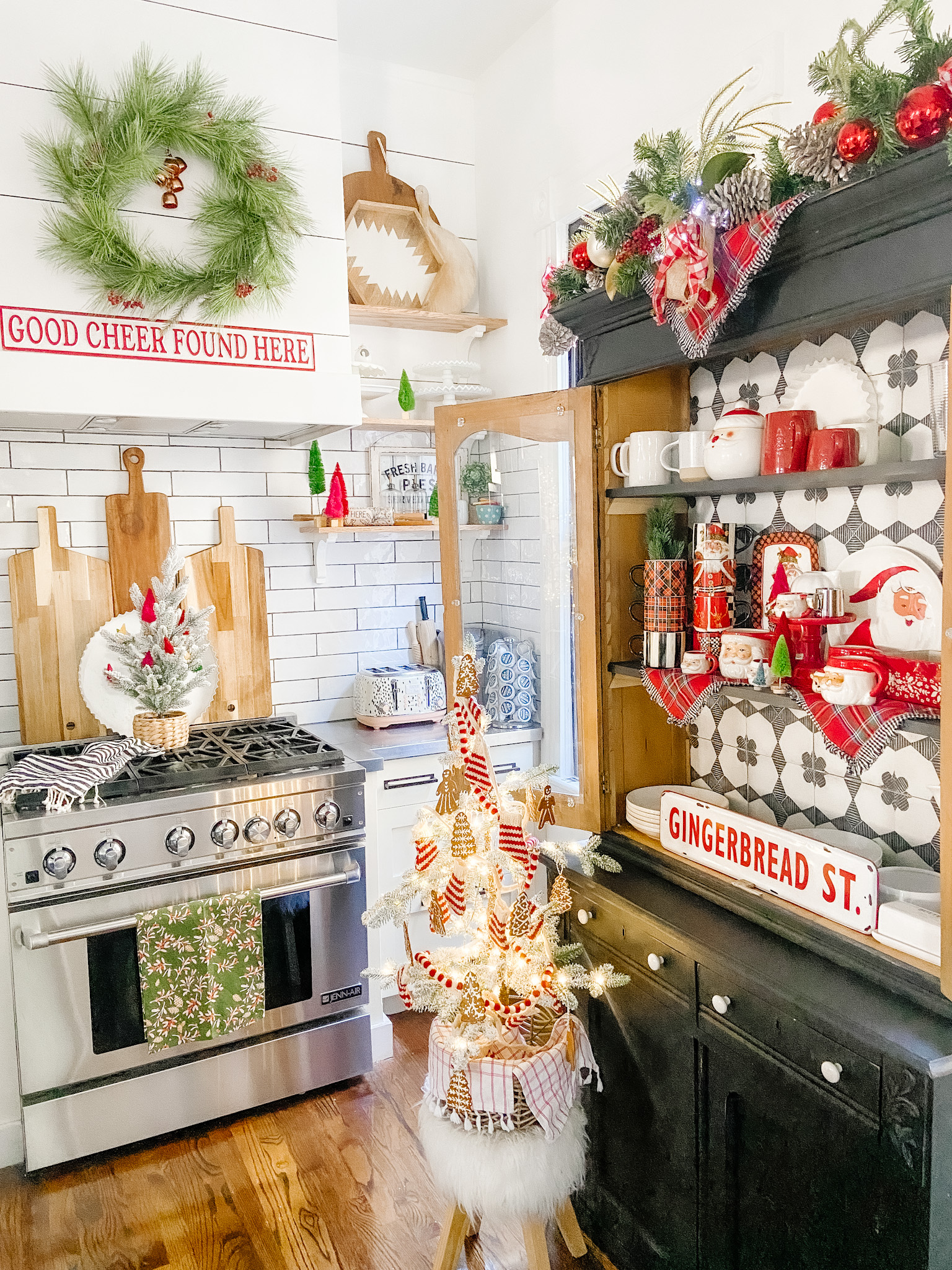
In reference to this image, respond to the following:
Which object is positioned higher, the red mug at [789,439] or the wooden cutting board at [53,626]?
the red mug at [789,439]

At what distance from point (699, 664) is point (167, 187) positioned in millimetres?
1833

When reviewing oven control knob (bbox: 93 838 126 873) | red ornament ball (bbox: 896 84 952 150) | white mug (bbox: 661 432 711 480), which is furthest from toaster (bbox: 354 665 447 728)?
red ornament ball (bbox: 896 84 952 150)

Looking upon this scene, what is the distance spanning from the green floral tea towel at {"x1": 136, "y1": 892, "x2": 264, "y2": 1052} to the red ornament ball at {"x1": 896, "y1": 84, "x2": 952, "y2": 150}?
2.12m

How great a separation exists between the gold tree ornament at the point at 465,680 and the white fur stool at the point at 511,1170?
81 cm

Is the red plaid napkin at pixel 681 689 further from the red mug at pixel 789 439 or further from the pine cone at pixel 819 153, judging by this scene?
the pine cone at pixel 819 153

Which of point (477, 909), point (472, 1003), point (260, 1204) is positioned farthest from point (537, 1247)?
point (260, 1204)

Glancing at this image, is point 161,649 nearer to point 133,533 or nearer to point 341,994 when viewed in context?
point 133,533

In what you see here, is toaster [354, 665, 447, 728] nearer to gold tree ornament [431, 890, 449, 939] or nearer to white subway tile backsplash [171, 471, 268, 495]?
white subway tile backsplash [171, 471, 268, 495]

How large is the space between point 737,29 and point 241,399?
4.84ft

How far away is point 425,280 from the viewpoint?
10.6 ft

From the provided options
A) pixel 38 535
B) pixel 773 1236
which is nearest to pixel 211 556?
pixel 38 535

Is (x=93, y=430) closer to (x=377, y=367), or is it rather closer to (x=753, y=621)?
(x=377, y=367)

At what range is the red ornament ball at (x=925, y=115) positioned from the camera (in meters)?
1.15

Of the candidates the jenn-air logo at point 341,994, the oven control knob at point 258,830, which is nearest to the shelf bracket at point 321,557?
the oven control knob at point 258,830
